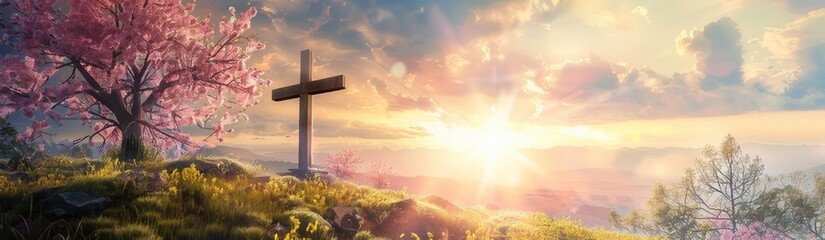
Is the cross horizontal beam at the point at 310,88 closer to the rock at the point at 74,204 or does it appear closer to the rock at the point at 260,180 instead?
the rock at the point at 260,180

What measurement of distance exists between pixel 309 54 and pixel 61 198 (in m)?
10.3

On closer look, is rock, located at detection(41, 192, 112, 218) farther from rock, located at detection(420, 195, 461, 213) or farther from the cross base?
the cross base

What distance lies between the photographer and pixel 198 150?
1886 centimetres

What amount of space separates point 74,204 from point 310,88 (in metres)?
9.64

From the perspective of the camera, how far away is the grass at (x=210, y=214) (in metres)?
8.00

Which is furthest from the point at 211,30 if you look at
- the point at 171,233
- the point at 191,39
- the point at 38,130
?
the point at 171,233

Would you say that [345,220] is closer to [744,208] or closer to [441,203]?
[441,203]

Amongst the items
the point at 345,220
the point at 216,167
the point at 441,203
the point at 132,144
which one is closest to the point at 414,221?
the point at 345,220

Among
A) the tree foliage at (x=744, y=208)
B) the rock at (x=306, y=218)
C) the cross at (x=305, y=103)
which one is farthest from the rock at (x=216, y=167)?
the tree foliage at (x=744, y=208)

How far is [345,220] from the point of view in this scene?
9.75m

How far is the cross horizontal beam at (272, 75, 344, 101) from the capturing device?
16.6 meters

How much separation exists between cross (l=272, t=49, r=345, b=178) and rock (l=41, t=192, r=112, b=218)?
26.7 feet

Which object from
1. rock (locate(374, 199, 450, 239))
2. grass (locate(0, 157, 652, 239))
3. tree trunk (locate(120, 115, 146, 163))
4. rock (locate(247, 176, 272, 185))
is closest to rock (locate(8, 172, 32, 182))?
grass (locate(0, 157, 652, 239))

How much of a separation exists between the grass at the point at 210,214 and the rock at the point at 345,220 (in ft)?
0.98
